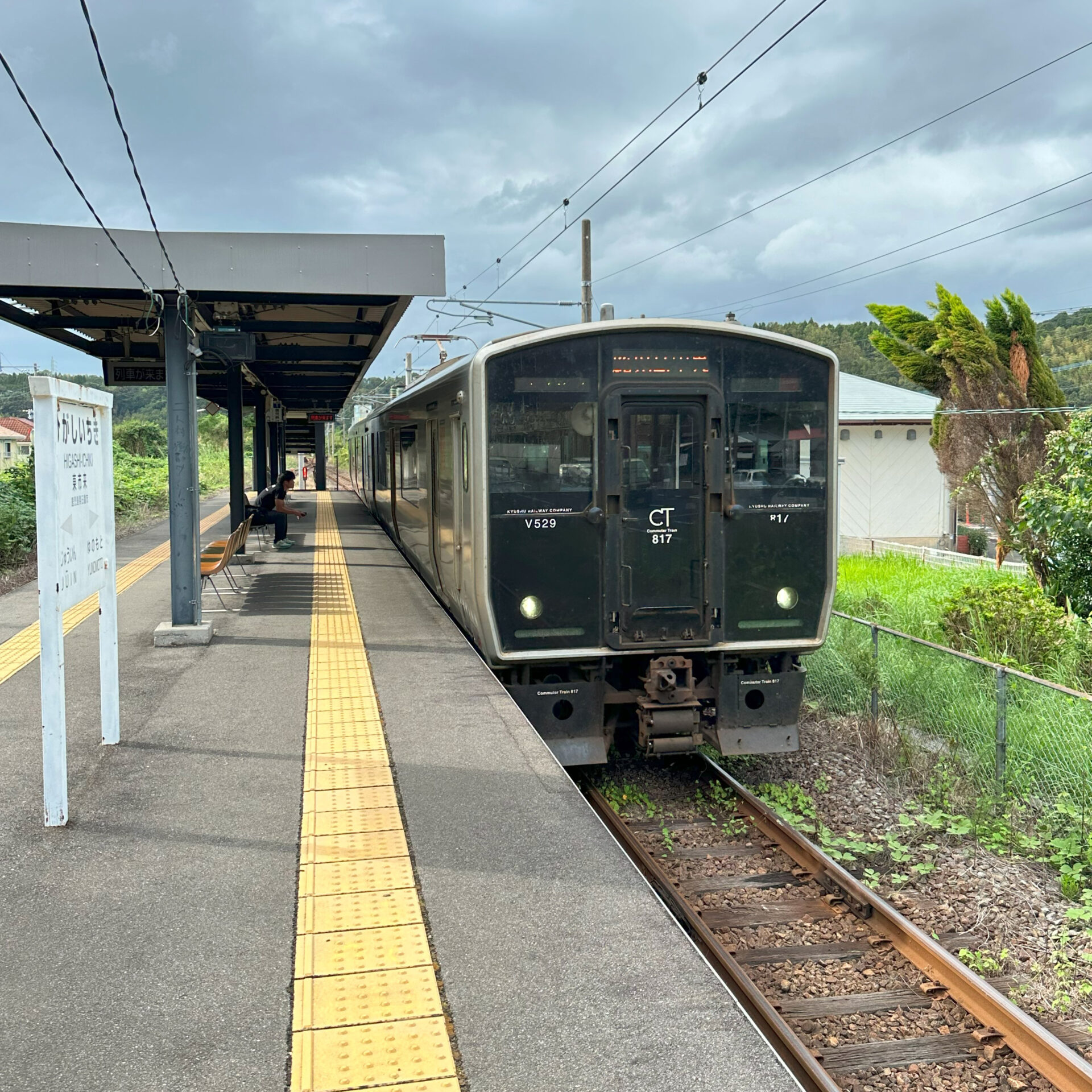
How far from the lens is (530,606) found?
255 inches

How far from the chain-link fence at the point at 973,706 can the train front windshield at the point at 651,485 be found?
172 centimetres

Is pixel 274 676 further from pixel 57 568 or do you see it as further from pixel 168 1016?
pixel 168 1016

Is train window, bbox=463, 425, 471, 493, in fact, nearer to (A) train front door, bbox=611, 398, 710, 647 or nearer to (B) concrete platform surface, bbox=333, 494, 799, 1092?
(A) train front door, bbox=611, 398, 710, 647

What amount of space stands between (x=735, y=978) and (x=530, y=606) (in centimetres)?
268

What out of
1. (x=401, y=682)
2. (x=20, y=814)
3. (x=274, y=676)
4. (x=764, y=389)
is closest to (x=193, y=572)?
(x=274, y=676)

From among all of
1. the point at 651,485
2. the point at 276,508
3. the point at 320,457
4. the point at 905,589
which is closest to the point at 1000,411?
the point at 905,589

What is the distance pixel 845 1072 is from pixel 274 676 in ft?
15.1

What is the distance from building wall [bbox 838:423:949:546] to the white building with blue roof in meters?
Answer: 0.01

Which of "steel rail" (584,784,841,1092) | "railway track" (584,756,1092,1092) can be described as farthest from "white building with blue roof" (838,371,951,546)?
"steel rail" (584,784,841,1092)

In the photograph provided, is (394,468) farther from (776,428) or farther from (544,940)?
(544,940)

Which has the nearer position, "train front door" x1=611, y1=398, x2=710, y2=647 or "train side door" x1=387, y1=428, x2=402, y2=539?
"train front door" x1=611, y1=398, x2=710, y2=647

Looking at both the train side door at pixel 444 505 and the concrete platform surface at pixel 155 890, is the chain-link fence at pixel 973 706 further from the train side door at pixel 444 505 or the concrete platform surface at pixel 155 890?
the concrete platform surface at pixel 155 890

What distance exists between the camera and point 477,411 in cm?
629

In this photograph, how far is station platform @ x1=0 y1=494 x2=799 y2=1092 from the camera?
9.05 ft
